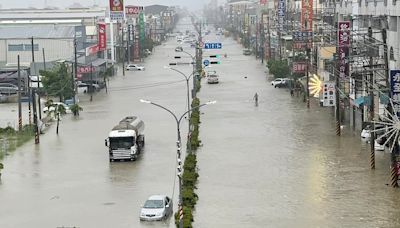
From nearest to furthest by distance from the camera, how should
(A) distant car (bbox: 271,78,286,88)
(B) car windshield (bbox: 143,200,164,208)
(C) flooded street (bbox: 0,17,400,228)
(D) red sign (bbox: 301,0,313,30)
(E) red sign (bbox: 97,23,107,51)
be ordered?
(B) car windshield (bbox: 143,200,164,208) < (C) flooded street (bbox: 0,17,400,228) < (D) red sign (bbox: 301,0,313,30) < (A) distant car (bbox: 271,78,286,88) < (E) red sign (bbox: 97,23,107,51)

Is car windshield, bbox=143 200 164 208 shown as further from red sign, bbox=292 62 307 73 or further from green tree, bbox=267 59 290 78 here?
green tree, bbox=267 59 290 78

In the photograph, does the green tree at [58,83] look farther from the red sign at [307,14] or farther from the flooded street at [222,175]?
the red sign at [307,14]

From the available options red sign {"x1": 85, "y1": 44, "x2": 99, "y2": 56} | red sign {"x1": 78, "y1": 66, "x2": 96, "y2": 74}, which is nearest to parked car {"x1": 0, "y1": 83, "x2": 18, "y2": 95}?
red sign {"x1": 78, "y1": 66, "x2": 96, "y2": 74}

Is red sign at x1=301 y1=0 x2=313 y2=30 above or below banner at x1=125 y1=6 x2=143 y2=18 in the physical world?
below

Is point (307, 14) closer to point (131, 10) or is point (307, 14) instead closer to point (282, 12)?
point (282, 12)

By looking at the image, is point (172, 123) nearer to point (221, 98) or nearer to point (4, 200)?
point (221, 98)

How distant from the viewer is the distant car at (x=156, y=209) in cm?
1827

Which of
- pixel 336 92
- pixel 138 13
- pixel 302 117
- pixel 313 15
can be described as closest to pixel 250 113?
pixel 302 117

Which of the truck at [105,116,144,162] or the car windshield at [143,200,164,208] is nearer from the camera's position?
the car windshield at [143,200,164,208]

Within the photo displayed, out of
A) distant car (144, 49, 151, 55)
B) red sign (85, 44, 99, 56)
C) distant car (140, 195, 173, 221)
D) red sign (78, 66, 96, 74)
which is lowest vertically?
distant car (140, 195, 173, 221)

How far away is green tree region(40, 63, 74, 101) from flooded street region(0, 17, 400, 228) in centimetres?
366

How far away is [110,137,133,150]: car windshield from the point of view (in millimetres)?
25812

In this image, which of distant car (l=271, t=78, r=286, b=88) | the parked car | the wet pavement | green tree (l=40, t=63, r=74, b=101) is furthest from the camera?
distant car (l=271, t=78, r=286, b=88)

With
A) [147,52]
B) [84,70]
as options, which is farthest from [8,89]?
[147,52]
